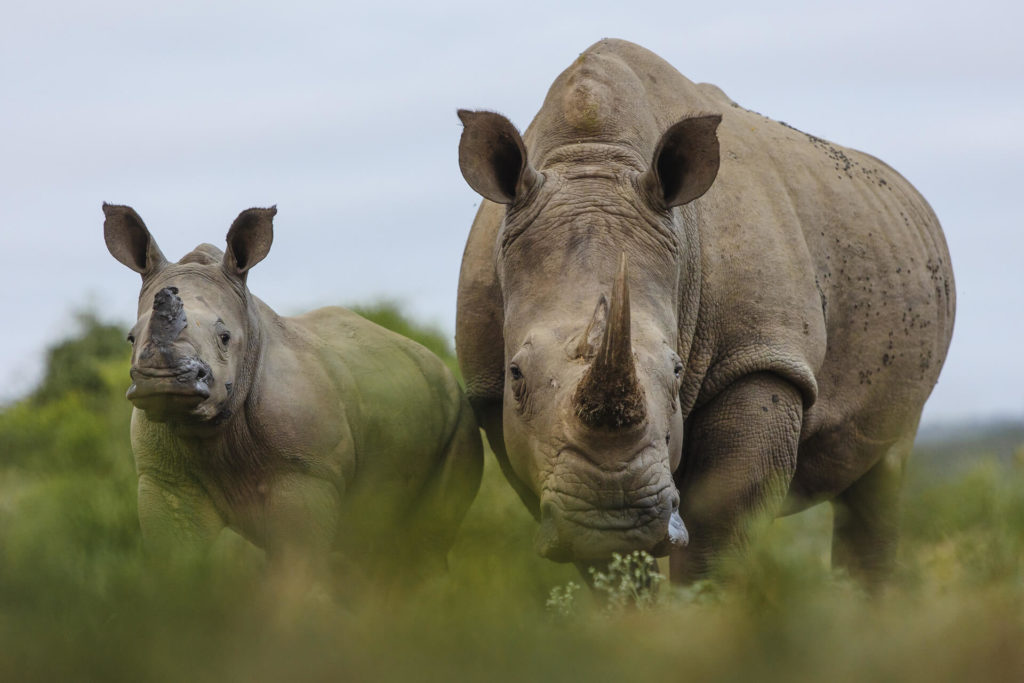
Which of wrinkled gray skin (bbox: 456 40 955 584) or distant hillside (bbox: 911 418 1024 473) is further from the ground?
wrinkled gray skin (bbox: 456 40 955 584)

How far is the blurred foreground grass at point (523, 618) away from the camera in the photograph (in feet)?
12.7

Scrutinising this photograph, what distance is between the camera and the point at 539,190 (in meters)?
7.15

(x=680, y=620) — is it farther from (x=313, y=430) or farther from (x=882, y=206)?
(x=882, y=206)

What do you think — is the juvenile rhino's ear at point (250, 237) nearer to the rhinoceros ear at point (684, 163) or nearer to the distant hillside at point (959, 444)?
the rhinoceros ear at point (684, 163)

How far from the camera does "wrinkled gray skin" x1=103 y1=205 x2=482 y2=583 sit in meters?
6.91

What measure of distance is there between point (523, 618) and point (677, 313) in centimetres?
281

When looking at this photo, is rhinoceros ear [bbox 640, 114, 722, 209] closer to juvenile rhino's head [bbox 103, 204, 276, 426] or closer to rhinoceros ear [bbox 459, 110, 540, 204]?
rhinoceros ear [bbox 459, 110, 540, 204]

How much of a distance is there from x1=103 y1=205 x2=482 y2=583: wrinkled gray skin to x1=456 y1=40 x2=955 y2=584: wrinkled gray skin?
A: 0.52 m

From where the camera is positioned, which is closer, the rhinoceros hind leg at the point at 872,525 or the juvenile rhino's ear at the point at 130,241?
the juvenile rhino's ear at the point at 130,241

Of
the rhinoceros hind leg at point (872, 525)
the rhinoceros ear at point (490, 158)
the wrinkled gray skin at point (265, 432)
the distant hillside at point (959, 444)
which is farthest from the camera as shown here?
the rhinoceros hind leg at point (872, 525)

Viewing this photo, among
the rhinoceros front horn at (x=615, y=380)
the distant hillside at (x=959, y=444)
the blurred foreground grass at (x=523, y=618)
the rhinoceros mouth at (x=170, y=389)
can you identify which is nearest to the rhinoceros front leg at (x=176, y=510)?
the blurred foreground grass at (x=523, y=618)

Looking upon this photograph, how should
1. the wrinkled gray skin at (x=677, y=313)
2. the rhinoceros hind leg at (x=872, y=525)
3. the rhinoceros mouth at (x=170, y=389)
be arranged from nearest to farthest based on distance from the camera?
the wrinkled gray skin at (x=677, y=313) < the rhinoceros mouth at (x=170, y=389) < the rhinoceros hind leg at (x=872, y=525)

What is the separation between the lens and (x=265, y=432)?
7.39 metres

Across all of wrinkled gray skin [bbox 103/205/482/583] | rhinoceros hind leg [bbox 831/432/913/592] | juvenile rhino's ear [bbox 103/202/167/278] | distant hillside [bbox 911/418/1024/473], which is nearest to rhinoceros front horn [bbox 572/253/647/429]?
distant hillside [bbox 911/418/1024/473]
